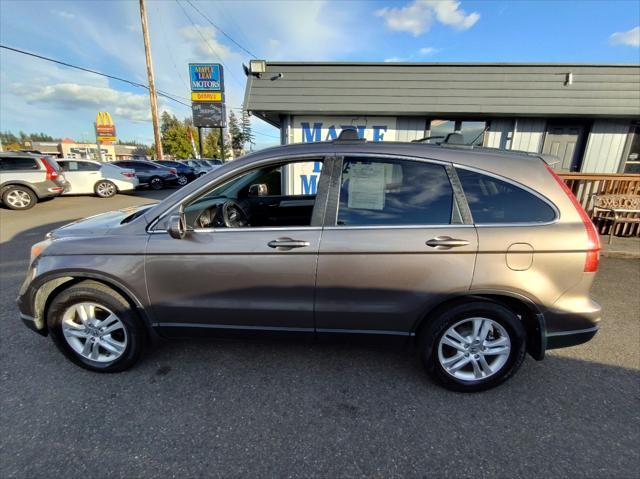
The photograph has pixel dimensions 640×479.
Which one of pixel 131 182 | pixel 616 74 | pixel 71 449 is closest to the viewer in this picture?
pixel 71 449

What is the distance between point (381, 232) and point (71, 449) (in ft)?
7.55

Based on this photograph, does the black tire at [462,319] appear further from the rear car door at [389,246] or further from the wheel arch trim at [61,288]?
the wheel arch trim at [61,288]

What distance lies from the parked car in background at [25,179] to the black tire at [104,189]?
95.4 inches

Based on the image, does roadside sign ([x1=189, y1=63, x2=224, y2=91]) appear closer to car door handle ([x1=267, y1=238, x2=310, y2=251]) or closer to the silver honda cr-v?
the silver honda cr-v

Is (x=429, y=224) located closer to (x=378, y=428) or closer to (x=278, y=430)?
(x=378, y=428)

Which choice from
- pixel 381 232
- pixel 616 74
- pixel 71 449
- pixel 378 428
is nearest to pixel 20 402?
pixel 71 449

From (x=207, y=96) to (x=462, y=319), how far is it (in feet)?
66.5

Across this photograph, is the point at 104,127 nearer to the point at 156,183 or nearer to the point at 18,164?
the point at 156,183

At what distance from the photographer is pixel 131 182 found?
44.0 feet

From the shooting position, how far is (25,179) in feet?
31.1

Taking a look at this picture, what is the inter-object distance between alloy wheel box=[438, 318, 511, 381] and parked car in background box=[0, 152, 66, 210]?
1253 centimetres

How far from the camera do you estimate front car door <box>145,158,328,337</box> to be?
2.09 m

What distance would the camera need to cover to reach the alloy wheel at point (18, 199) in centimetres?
929

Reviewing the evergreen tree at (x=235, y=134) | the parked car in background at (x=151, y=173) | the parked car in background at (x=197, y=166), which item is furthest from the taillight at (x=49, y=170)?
the evergreen tree at (x=235, y=134)
